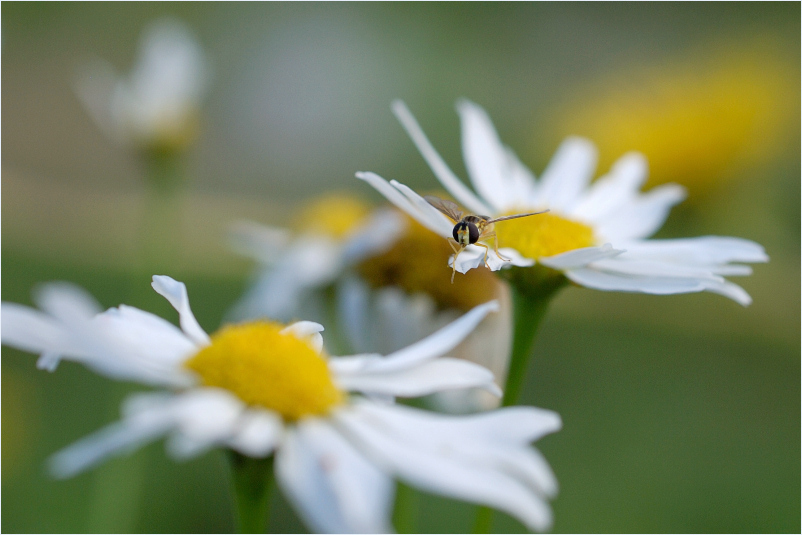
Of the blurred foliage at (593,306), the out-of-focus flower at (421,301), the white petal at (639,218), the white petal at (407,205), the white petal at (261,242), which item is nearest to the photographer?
the white petal at (407,205)

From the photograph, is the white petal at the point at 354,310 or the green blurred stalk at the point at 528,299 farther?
the white petal at the point at 354,310

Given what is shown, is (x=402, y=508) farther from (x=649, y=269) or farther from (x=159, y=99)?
(x=159, y=99)

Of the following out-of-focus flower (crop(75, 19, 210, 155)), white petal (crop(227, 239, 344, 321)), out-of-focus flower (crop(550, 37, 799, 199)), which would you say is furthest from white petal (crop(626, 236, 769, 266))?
out-of-focus flower (crop(550, 37, 799, 199))

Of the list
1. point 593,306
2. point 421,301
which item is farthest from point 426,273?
point 593,306

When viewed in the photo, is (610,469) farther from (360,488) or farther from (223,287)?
(360,488)

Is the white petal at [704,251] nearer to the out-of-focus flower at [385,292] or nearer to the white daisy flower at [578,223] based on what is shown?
the white daisy flower at [578,223]

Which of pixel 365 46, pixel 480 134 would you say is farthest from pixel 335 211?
pixel 365 46

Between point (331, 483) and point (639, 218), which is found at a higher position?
point (639, 218)

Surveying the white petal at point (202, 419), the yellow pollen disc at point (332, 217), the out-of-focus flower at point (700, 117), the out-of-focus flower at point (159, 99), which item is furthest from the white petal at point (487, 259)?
the out-of-focus flower at point (700, 117)
